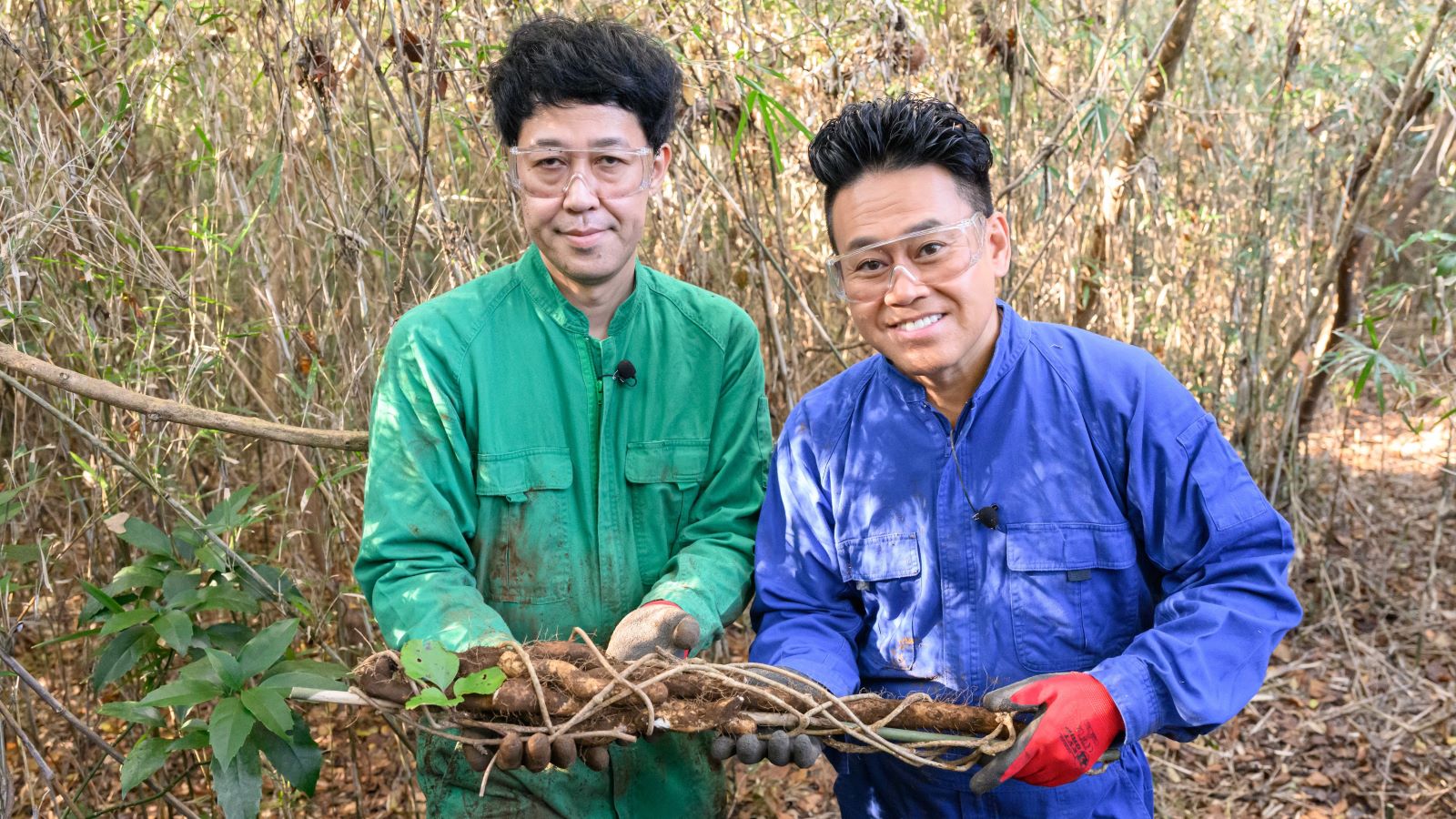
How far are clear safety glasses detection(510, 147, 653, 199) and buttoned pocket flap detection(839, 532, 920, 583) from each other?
2.81 ft

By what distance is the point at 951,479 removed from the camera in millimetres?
2178

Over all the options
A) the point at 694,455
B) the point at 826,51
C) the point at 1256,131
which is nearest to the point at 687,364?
the point at 694,455

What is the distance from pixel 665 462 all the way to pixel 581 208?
22.1 inches

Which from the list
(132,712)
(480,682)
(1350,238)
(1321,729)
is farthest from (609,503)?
(1350,238)

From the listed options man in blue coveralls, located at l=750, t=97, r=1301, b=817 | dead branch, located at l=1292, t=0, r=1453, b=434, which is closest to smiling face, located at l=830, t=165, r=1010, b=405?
man in blue coveralls, located at l=750, t=97, r=1301, b=817

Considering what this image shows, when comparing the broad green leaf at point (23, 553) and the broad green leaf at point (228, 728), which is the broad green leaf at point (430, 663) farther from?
the broad green leaf at point (23, 553)

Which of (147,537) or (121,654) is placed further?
(147,537)

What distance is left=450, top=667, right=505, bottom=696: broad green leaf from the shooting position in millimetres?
1897

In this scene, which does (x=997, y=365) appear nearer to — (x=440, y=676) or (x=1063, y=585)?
(x=1063, y=585)

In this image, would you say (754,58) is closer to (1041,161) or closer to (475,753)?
(1041,161)

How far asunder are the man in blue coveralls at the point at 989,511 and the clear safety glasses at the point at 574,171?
0.40 metres

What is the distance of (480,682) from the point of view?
75.0 inches

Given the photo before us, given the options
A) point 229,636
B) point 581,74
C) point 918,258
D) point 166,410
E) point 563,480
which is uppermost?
point 581,74

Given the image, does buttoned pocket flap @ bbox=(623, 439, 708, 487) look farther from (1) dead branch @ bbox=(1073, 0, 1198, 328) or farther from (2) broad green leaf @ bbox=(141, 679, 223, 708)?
(1) dead branch @ bbox=(1073, 0, 1198, 328)
